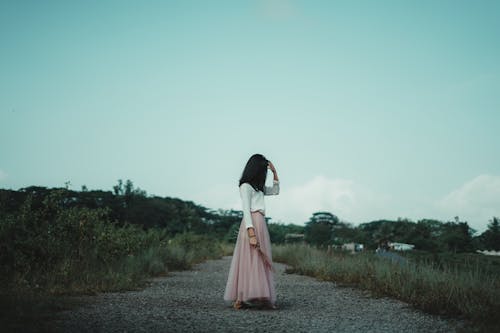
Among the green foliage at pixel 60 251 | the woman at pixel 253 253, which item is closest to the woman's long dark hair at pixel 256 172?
the woman at pixel 253 253

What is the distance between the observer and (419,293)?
6.73 m

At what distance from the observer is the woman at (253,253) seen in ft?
20.0

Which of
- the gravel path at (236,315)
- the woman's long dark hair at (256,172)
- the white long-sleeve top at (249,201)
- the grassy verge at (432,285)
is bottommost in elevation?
the gravel path at (236,315)

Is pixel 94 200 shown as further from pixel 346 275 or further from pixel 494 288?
pixel 494 288

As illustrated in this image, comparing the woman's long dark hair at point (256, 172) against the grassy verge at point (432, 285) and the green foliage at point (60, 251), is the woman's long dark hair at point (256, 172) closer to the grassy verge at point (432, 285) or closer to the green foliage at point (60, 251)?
the grassy verge at point (432, 285)

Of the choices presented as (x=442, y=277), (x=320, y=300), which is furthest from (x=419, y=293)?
(x=320, y=300)

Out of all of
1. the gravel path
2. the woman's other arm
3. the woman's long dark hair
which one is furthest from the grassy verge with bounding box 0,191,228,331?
the woman's other arm

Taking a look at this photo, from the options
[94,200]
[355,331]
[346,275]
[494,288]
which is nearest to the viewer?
[355,331]

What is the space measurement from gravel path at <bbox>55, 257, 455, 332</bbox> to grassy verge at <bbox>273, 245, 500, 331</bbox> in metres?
0.29

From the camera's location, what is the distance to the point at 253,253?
622 cm

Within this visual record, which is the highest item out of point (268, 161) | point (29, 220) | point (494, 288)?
point (268, 161)

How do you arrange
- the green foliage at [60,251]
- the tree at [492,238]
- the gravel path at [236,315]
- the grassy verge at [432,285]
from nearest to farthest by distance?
the gravel path at [236,315] < the grassy verge at [432,285] < the green foliage at [60,251] < the tree at [492,238]

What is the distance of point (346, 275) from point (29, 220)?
6531 millimetres

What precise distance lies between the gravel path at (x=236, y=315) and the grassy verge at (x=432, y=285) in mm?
292
